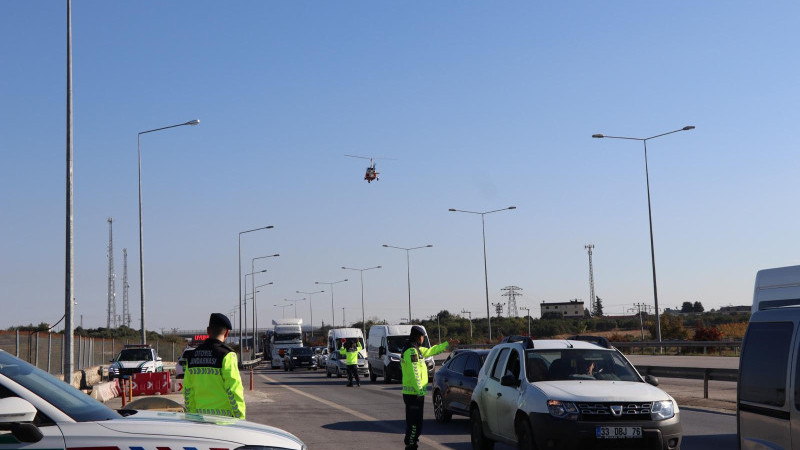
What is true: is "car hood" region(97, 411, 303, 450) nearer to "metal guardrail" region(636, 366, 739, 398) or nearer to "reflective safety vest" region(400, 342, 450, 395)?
"reflective safety vest" region(400, 342, 450, 395)

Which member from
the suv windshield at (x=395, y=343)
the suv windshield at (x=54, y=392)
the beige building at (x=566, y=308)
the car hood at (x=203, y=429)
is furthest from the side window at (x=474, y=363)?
the beige building at (x=566, y=308)

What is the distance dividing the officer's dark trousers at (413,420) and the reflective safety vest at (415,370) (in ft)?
0.32

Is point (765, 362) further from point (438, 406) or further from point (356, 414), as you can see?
point (356, 414)

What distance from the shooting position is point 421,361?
40.9 feet

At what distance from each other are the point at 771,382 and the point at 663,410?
10.5ft

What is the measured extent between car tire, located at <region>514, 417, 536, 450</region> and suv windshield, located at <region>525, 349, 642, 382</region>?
1.95ft

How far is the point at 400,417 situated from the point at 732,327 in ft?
148

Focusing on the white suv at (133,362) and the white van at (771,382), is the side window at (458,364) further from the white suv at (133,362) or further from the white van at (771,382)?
the white suv at (133,362)

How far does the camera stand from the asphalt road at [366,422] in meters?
14.7

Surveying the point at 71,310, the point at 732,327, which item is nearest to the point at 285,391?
the point at 71,310

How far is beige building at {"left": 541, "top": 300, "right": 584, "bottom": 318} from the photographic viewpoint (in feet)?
436

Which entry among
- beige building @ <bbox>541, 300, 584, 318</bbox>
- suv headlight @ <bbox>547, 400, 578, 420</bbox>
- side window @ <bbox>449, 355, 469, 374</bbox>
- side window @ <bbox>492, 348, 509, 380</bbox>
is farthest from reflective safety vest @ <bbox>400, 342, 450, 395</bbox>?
beige building @ <bbox>541, 300, 584, 318</bbox>

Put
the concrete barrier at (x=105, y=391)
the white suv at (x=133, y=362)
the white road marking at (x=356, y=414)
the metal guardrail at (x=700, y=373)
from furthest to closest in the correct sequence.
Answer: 1. the white suv at (x=133, y=362)
2. the concrete barrier at (x=105, y=391)
3. the metal guardrail at (x=700, y=373)
4. the white road marking at (x=356, y=414)

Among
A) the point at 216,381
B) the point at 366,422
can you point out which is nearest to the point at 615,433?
the point at 216,381
